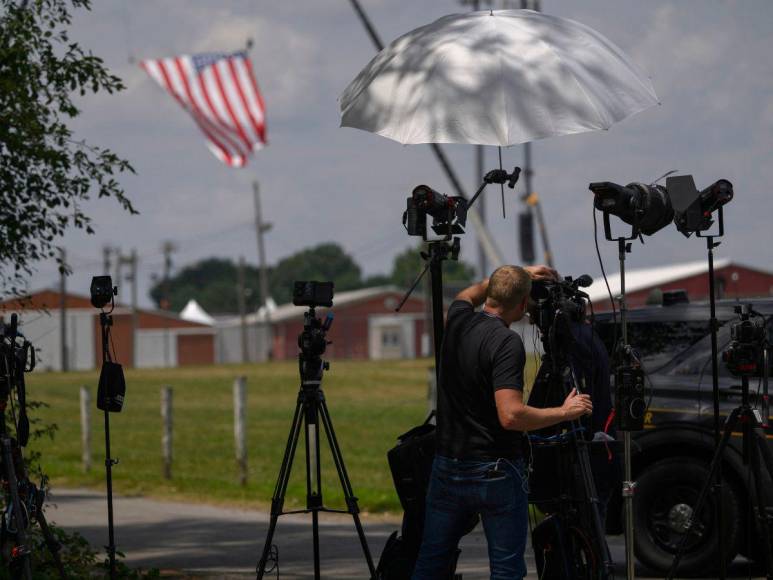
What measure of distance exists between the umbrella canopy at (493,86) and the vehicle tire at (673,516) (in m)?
3.43

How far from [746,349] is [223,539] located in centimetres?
640

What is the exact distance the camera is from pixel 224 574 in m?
10.9

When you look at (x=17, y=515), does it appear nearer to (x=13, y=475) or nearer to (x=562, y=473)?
(x=13, y=475)

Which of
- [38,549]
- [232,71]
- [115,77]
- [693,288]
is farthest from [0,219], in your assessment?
[693,288]

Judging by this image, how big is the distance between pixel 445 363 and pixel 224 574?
433 cm

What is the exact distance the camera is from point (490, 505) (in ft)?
22.8

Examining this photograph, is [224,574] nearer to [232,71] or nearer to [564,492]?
[564,492]

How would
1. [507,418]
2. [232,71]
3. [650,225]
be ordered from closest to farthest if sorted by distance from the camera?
1. [507,418]
2. [650,225]
3. [232,71]

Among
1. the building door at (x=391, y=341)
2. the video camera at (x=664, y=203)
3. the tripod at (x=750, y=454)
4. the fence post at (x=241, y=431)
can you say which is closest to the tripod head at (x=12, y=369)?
the video camera at (x=664, y=203)

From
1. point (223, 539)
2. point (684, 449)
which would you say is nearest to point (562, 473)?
point (684, 449)

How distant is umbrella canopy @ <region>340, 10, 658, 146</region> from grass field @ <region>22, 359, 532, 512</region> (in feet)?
16.2

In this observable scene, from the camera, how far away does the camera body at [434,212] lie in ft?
26.1

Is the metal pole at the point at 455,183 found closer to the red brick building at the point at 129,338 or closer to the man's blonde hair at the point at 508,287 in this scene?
the man's blonde hair at the point at 508,287

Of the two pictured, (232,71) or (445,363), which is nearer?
(445,363)
